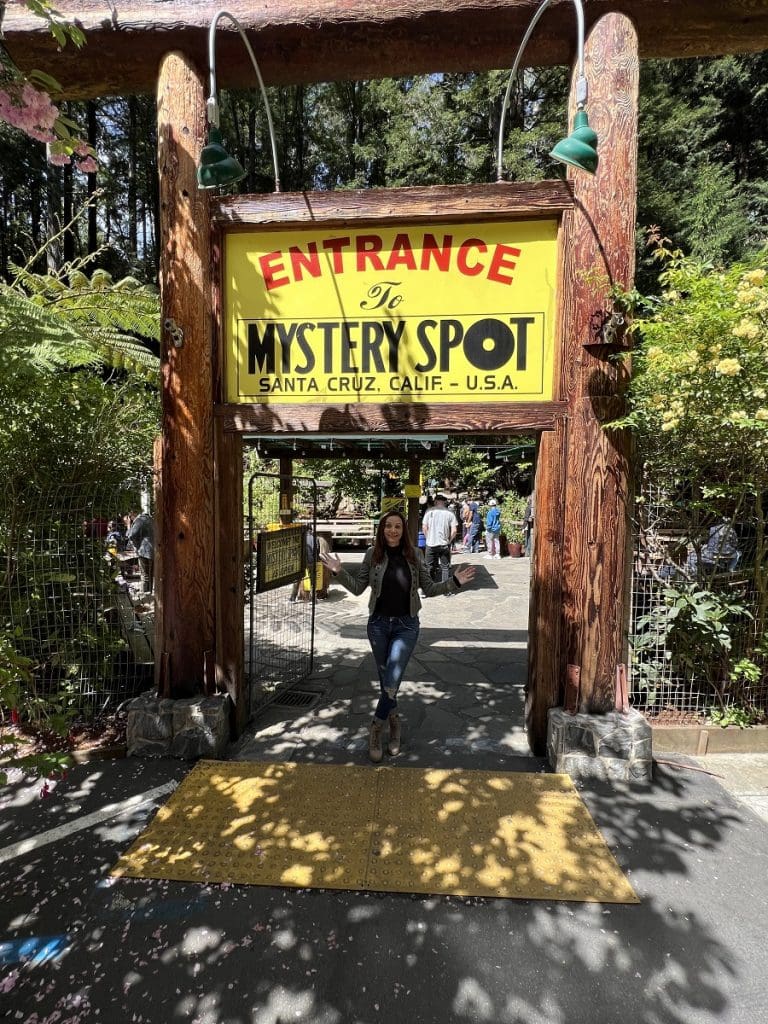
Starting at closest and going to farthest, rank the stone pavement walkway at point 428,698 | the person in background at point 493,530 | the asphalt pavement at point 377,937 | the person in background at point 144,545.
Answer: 1. the asphalt pavement at point 377,937
2. the stone pavement walkway at point 428,698
3. the person in background at point 144,545
4. the person in background at point 493,530

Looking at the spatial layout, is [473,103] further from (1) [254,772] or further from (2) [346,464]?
(1) [254,772]

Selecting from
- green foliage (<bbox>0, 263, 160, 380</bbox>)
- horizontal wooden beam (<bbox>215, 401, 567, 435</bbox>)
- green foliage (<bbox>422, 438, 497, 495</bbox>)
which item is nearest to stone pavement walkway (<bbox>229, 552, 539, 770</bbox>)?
horizontal wooden beam (<bbox>215, 401, 567, 435</bbox>)

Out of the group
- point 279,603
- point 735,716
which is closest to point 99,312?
point 279,603

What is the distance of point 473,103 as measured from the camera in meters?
19.9

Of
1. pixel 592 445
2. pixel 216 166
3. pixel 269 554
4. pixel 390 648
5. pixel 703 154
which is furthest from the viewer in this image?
pixel 703 154

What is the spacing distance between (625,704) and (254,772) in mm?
2833

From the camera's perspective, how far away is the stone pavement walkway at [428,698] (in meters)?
4.22

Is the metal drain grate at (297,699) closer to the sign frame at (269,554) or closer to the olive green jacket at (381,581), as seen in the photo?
the sign frame at (269,554)

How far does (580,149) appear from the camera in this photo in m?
3.12

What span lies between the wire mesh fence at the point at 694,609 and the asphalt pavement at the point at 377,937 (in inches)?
34.3

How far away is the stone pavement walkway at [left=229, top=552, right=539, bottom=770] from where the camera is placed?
4219 mm

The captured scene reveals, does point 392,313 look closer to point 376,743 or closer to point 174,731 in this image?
point 376,743

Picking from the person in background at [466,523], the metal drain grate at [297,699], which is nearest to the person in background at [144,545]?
the metal drain grate at [297,699]

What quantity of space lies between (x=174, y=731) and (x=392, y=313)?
12.1ft
